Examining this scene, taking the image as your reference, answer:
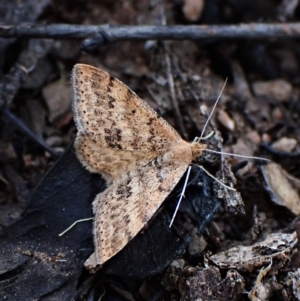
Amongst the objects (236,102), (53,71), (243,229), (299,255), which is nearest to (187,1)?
(236,102)

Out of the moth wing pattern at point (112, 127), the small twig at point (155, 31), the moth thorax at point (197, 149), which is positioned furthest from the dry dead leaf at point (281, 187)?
the small twig at point (155, 31)

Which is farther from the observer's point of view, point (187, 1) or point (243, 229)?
point (187, 1)

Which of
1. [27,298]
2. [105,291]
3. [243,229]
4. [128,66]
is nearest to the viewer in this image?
[27,298]

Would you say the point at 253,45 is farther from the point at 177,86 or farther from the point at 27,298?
the point at 27,298

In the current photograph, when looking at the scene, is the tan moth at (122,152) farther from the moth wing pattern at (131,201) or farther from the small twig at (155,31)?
the small twig at (155,31)

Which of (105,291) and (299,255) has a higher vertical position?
(299,255)

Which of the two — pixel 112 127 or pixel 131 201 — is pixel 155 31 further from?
pixel 131 201
